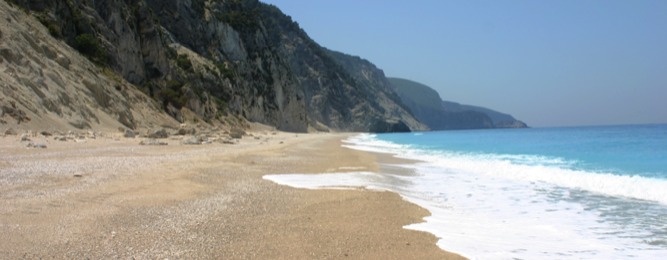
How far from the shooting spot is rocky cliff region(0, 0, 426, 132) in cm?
3338

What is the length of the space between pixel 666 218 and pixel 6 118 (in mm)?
21580

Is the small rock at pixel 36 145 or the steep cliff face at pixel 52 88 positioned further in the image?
the steep cliff face at pixel 52 88

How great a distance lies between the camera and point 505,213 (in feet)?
26.3

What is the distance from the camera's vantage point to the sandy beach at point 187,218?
4922mm

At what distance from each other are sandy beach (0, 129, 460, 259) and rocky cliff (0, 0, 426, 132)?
15.7m

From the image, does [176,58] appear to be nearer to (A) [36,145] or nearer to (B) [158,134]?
(B) [158,134]

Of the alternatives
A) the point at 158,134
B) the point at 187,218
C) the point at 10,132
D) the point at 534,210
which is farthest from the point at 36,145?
the point at 534,210

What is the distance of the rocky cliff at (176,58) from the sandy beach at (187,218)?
1572 cm

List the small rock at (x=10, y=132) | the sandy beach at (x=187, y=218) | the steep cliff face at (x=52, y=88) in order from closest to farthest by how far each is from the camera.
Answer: the sandy beach at (x=187, y=218) → the small rock at (x=10, y=132) → the steep cliff face at (x=52, y=88)

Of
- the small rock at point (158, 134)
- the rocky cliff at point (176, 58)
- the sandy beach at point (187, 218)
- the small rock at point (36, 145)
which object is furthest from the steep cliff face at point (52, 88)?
the sandy beach at point (187, 218)

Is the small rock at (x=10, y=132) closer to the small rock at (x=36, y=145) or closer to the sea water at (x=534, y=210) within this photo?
the small rock at (x=36, y=145)

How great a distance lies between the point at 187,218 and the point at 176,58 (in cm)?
5124

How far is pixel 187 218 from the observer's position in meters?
6.32

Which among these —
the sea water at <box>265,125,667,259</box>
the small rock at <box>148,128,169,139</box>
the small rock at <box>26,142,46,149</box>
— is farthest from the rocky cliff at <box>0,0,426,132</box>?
the sea water at <box>265,125,667,259</box>
